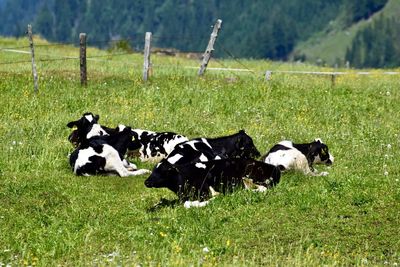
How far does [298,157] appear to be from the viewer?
59.9 ft

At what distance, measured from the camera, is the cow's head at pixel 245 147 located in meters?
19.8

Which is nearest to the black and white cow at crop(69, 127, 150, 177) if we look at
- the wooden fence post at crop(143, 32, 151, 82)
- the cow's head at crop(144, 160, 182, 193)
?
the cow's head at crop(144, 160, 182, 193)

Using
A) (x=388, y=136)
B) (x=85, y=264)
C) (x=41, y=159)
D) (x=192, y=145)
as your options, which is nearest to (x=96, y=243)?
(x=85, y=264)

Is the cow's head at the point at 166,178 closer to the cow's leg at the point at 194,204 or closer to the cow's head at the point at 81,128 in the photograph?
the cow's leg at the point at 194,204

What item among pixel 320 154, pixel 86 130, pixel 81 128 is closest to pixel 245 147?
pixel 320 154

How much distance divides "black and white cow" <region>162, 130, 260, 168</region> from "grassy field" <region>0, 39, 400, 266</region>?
1.24 m

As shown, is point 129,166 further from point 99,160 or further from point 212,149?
point 212,149

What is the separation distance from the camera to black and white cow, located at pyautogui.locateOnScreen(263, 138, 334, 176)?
18.1 meters

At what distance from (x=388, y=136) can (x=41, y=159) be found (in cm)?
1108

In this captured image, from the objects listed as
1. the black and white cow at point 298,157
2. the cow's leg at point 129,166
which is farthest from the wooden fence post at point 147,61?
the black and white cow at point 298,157

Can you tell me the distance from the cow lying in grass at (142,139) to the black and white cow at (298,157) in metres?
3.41

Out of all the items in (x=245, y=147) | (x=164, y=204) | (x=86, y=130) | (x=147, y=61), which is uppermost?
(x=147, y=61)

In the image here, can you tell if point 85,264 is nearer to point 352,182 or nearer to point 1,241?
point 1,241

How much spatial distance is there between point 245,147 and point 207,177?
13.6ft
